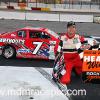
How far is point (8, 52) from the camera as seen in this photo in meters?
14.5

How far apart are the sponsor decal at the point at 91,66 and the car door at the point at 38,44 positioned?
17.0ft

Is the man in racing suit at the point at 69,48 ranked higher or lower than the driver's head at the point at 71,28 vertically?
lower

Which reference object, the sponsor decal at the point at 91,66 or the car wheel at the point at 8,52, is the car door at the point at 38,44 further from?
the sponsor decal at the point at 91,66

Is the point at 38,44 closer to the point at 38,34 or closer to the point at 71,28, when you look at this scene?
the point at 38,34

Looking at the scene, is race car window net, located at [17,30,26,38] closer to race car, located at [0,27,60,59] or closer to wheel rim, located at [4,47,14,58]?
race car, located at [0,27,60,59]

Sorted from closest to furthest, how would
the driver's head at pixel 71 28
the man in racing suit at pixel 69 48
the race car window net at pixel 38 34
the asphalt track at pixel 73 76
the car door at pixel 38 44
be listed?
the asphalt track at pixel 73 76, the driver's head at pixel 71 28, the man in racing suit at pixel 69 48, the car door at pixel 38 44, the race car window net at pixel 38 34

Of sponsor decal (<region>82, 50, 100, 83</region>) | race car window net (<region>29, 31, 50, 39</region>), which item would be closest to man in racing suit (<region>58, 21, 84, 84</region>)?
sponsor decal (<region>82, 50, 100, 83</region>)

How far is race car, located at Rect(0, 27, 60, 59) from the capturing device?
46.3 ft

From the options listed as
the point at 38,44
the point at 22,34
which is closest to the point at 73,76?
the point at 38,44

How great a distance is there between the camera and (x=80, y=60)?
360 inches

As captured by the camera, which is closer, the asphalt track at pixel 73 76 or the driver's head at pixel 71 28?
the asphalt track at pixel 73 76

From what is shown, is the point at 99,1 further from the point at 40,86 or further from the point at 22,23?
the point at 40,86

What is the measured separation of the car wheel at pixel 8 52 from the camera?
14.5 m

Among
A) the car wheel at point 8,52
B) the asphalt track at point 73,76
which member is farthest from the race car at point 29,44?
the asphalt track at point 73,76
